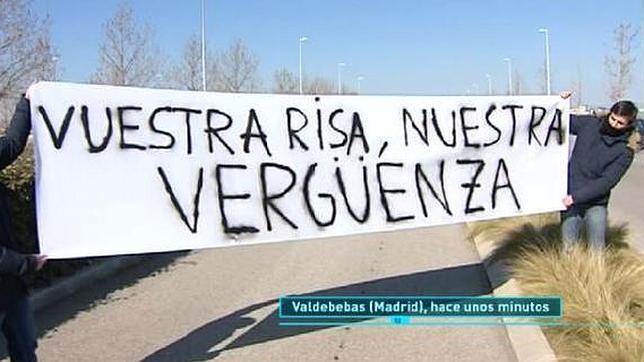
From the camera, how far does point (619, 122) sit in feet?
18.4

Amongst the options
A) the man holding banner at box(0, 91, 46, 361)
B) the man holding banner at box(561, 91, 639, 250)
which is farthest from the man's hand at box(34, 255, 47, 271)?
the man holding banner at box(561, 91, 639, 250)

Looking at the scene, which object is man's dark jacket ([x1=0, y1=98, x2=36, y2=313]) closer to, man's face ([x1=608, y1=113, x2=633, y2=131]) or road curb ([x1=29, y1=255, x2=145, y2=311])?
road curb ([x1=29, y1=255, x2=145, y2=311])

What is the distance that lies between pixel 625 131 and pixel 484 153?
42.1 inches

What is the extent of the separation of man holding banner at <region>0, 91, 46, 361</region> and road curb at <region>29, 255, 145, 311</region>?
2711 millimetres

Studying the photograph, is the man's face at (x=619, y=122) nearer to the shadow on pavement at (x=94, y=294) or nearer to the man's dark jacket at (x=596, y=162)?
the man's dark jacket at (x=596, y=162)

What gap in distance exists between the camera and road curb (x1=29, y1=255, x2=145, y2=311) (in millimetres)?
6830

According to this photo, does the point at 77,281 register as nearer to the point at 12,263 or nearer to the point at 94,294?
the point at 94,294

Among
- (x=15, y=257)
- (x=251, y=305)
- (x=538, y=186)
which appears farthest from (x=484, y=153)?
(x=15, y=257)

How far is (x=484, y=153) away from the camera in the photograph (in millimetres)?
6004

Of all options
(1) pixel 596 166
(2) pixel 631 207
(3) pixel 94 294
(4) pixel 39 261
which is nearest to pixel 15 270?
(4) pixel 39 261

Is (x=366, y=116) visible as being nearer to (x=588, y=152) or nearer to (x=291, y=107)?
(x=291, y=107)

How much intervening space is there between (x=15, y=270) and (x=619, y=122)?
431 cm

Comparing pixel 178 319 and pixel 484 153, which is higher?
pixel 484 153

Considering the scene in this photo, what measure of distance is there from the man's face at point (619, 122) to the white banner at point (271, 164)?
24.4 inches
